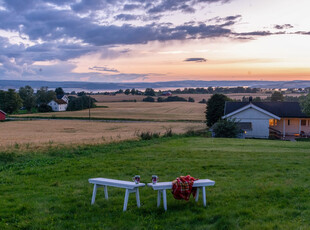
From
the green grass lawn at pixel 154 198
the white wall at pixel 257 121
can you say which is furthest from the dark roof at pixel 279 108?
the green grass lawn at pixel 154 198

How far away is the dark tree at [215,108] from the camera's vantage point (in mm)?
49344

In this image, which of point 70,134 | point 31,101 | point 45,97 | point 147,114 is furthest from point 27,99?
point 70,134

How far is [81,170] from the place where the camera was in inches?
478

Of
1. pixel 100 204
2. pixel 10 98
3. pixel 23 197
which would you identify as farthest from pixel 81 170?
pixel 10 98

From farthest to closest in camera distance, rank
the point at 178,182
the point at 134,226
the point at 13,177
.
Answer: the point at 13,177, the point at 178,182, the point at 134,226

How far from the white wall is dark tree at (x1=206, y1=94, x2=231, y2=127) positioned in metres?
7.23

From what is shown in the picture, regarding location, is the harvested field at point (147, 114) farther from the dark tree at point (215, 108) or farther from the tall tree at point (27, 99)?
the dark tree at point (215, 108)

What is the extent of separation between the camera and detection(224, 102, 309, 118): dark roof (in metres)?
43.2

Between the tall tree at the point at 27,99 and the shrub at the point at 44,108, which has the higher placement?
the tall tree at the point at 27,99

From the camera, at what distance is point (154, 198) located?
8.20m

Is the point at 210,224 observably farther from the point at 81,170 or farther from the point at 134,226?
the point at 81,170

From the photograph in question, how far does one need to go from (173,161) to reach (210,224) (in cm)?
756

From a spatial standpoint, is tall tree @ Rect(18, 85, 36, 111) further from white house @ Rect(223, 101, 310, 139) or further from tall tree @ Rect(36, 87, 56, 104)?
white house @ Rect(223, 101, 310, 139)

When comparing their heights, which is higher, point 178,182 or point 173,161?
point 178,182
